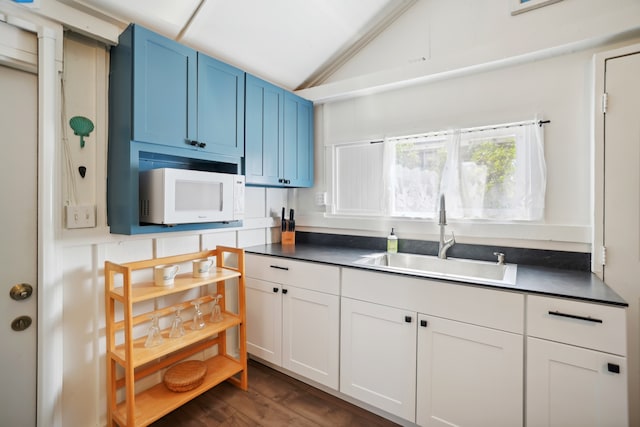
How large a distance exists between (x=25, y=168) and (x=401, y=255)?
230 cm

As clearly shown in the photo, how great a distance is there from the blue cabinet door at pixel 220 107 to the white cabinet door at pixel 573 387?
2.03 meters

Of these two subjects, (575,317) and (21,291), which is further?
(21,291)


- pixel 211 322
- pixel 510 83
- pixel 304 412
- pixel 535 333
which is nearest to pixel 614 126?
pixel 510 83

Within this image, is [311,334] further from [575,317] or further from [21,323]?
[21,323]

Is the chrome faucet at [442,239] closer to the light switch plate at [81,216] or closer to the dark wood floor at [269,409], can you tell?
the dark wood floor at [269,409]

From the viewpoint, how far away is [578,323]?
1265 millimetres

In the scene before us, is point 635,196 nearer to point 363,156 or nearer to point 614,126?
point 614,126

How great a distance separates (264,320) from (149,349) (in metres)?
0.81

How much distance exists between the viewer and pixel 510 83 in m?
1.96

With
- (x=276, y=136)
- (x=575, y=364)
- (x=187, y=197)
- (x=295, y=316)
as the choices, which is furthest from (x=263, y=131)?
(x=575, y=364)

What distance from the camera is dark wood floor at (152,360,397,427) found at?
175 centimetres

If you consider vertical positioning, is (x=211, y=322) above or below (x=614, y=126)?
below

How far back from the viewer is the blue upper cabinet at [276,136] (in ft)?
7.25

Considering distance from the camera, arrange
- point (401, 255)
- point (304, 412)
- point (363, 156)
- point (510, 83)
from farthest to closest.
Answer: point (363, 156)
point (401, 255)
point (510, 83)
point (304, 412)
